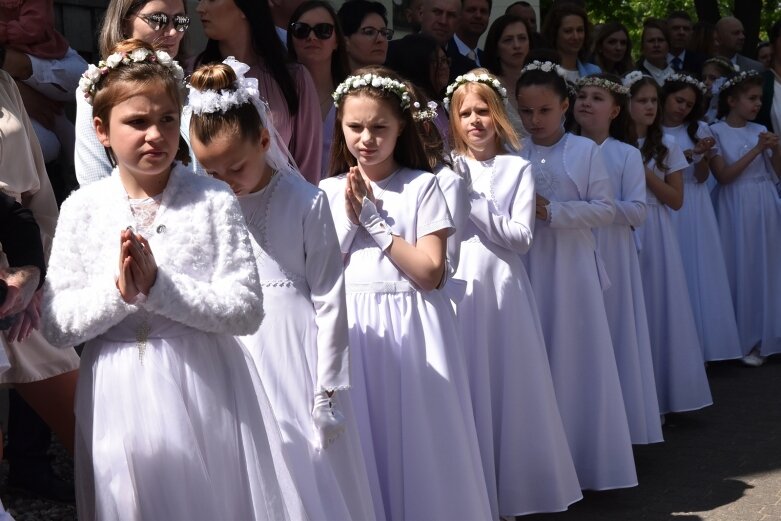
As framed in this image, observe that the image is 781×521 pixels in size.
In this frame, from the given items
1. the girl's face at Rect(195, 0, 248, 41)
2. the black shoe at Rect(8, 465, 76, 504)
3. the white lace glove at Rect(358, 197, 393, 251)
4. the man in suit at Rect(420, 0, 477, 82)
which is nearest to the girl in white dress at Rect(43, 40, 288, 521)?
the white lace glove at Rect(358, 197, 393, 251)

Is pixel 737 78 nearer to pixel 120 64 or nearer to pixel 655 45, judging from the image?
pixel 655 45

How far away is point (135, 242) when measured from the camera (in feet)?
10.6

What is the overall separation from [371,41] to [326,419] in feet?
10.0

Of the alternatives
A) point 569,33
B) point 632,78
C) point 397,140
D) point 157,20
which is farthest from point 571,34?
point 157,20

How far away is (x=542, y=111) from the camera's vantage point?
20.4 feet

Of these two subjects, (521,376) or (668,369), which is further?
(668,369)

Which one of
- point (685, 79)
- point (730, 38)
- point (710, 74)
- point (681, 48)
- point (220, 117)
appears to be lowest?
point (220, 117)

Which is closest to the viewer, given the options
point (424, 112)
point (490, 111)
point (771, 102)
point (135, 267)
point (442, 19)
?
point (135, 267)

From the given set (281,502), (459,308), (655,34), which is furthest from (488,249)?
(655,34)

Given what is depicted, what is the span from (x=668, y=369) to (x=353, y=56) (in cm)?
289

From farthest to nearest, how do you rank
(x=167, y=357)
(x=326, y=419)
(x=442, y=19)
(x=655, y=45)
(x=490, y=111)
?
(x=655, y=45) < (x=442, y=19) < (x=490, y=111) < (x=326, y=419) < (x=167, y=357)

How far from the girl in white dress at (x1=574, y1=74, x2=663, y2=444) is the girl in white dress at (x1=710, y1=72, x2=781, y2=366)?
280cm

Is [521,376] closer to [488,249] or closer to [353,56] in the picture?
[488,249]

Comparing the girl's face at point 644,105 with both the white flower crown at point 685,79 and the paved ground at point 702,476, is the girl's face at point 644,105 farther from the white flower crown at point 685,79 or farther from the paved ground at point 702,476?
the paved ground at point 702,476
